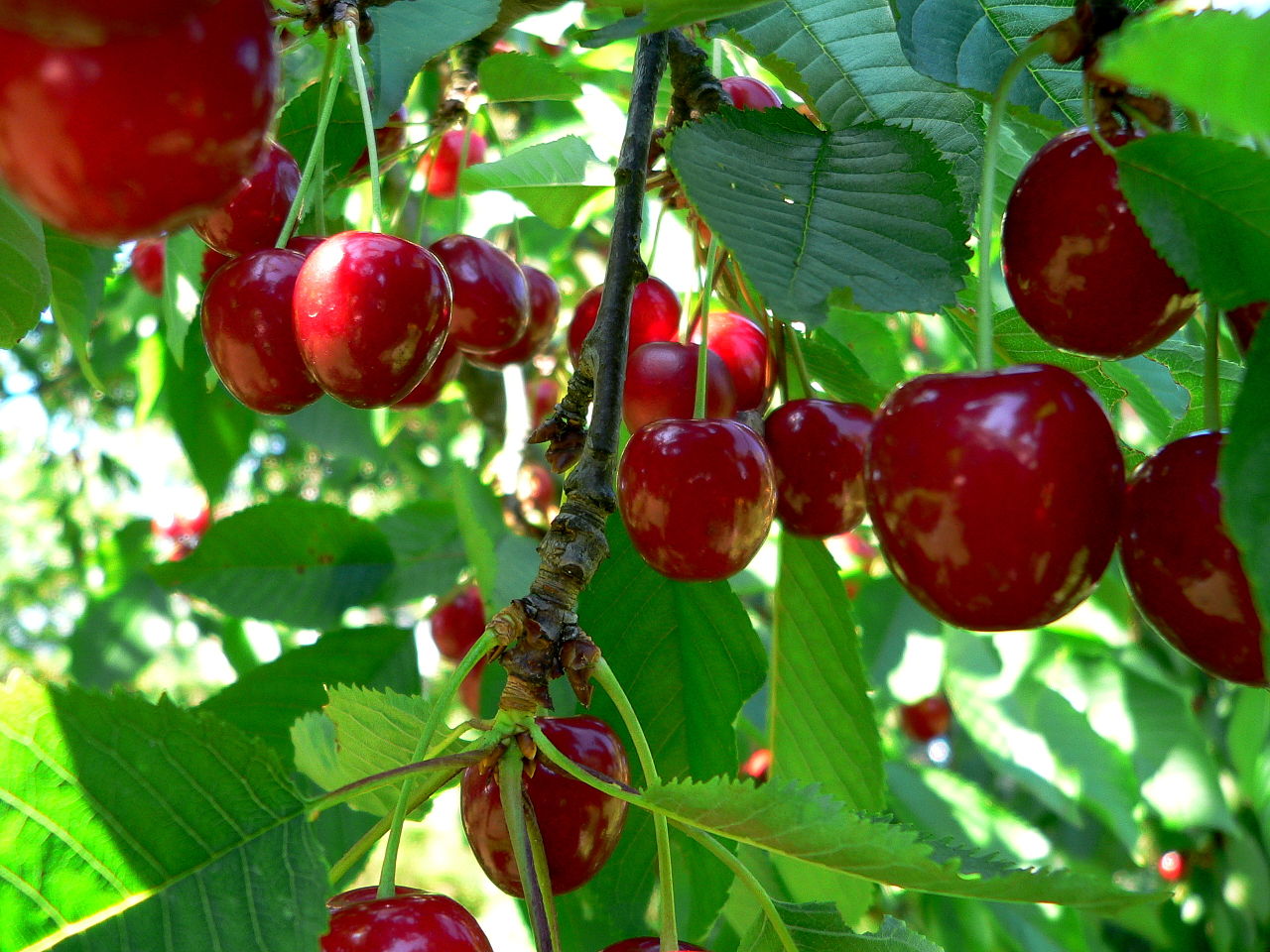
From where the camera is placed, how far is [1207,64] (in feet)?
1.20

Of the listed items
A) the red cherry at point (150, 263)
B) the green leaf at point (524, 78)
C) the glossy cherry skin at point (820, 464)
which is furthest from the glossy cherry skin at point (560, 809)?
the red cherry at point (150, 263)

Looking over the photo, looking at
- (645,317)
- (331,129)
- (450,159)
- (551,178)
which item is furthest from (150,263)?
(645,317)

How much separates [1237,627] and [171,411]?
1.64m

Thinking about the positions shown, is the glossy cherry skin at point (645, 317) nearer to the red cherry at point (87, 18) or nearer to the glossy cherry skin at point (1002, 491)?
the glossy cherry skin at point (1002, 491)

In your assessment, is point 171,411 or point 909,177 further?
point 171,411

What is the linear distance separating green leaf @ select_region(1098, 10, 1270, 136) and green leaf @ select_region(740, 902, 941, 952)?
0.56 metres

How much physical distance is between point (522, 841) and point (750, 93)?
0.73 meters

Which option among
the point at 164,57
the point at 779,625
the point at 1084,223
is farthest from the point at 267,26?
the point at 779,625

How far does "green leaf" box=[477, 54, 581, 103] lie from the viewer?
123cm

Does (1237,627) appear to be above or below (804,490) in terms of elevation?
above

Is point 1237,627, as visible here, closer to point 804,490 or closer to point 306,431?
point 804,490

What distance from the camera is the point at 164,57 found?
0.37m

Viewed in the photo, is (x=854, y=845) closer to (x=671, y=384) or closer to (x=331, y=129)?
(x=671, y=384)

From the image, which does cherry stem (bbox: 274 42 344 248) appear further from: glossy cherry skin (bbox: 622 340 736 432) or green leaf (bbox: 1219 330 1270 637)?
green leaf (bbox: 1219 330 1270 637)
